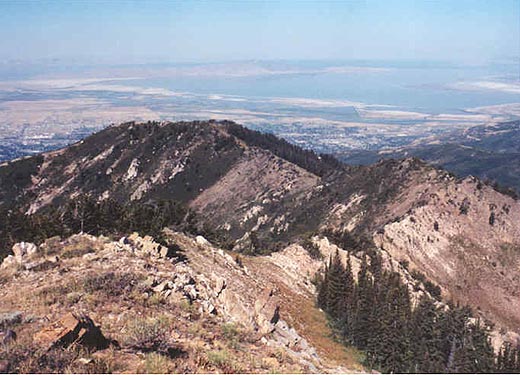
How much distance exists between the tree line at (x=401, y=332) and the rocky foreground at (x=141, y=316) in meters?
2.36

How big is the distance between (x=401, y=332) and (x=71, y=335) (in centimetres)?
2361

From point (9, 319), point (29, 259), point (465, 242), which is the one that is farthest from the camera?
point (465, 242)

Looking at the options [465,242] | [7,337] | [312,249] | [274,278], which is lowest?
[465,242]

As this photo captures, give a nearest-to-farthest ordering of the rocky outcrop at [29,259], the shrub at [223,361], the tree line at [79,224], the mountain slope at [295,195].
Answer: the shrub at [223,361] < the rocky outcrop at [29,259] < the tree line at [79,224] < the mountain slope at [295,195]

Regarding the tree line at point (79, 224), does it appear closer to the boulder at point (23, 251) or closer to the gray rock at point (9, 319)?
the boulder at point (23, 251)

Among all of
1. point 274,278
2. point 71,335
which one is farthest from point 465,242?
point 71,335

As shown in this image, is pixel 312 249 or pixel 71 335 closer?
pixel 71 335

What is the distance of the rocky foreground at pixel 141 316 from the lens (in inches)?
505

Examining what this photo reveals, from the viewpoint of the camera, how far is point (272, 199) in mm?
91375

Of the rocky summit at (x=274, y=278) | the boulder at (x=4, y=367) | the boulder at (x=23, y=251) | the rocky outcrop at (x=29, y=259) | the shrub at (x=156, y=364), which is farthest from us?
the boulder at (x=23, y=251)

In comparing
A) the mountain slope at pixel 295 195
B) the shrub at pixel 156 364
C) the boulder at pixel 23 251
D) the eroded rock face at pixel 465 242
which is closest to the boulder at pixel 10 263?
the boulder at pixel 23 251

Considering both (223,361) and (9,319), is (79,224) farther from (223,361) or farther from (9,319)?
(223,361)

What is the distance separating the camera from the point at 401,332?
3008 cm

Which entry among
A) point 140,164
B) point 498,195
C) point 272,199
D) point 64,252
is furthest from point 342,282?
point 140,164
